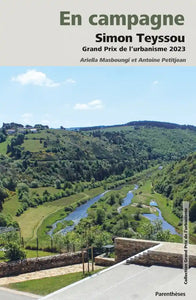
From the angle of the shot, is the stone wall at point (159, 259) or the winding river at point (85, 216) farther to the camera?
the winding river at point (85, 216)

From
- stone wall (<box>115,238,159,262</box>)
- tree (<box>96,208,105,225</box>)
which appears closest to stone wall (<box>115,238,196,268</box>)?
stone wall (<box>115,238,159,262</box>)

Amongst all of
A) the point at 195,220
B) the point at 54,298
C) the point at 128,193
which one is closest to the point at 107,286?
the point at 54,298

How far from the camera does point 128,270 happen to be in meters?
15.3

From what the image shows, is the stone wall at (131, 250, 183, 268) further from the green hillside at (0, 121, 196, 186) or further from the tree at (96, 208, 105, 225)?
the green hillside at (0, 121, 196, 186)

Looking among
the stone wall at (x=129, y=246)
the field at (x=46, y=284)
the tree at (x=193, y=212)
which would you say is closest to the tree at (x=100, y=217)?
the tree at (x=193, y=212)

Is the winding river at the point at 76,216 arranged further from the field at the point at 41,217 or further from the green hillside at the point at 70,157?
the green hillside at the point at 70,157

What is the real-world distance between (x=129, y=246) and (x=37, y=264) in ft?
30.0

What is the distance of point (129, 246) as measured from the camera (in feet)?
59.4

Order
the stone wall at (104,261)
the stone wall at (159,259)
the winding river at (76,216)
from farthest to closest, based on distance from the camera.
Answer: the winding river at (76,216) < the stone wall at (104,261) < the stone wall at (159,259)

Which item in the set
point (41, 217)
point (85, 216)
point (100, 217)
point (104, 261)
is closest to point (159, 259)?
point (104, 261)

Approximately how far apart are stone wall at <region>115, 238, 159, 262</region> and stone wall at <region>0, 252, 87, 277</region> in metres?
8.15

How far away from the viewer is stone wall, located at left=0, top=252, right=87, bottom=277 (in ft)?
75.9

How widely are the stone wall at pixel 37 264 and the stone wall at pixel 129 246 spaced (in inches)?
321

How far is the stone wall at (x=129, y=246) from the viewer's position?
1767 cm
